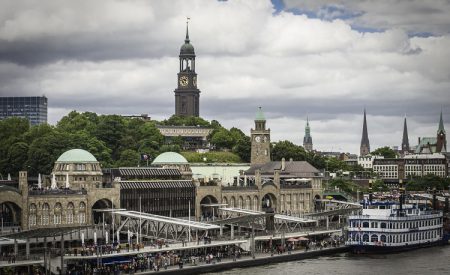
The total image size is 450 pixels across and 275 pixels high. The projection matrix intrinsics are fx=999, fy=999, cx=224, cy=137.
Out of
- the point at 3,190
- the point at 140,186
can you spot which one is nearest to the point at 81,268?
the point at 3,190

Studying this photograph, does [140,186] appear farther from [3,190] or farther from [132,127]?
[132,127]

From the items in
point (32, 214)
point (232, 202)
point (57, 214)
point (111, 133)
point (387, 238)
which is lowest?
point (387, 238)

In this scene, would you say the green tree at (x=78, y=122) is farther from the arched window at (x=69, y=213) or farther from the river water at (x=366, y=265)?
the river water at (x=366, y=265)

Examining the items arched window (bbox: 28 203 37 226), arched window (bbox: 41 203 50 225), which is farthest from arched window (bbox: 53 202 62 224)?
arched window (bbox: 28 203 37 226)

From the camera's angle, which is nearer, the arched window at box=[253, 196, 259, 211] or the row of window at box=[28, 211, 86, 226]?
the row of window at box=[28, 211, 86, 226]

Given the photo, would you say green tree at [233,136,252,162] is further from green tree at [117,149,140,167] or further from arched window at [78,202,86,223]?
arched window at [78,202,86,223]

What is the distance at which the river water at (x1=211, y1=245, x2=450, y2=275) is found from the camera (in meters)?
95.8

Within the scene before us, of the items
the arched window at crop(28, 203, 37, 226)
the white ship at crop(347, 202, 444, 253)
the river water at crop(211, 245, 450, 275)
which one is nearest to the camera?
the river water at crop(211, 245, 450, 275)

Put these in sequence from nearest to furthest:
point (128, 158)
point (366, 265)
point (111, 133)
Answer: point (366, 265)
point (128, 158)
point (111, 133)

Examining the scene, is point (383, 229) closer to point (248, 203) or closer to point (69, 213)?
point (248, 203)

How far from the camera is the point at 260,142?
173750 millimetres

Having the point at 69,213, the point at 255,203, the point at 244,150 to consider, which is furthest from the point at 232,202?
the point at 244,150

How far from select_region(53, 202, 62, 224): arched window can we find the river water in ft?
76.7

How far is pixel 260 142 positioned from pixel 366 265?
73367 millimetres
